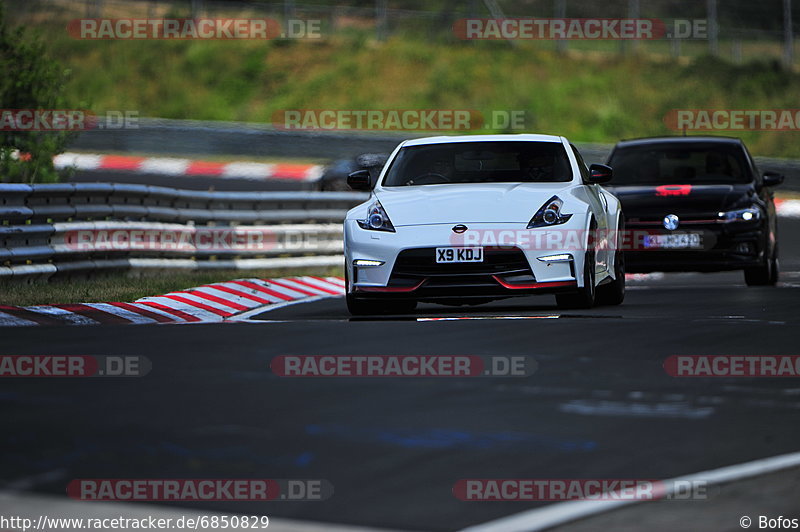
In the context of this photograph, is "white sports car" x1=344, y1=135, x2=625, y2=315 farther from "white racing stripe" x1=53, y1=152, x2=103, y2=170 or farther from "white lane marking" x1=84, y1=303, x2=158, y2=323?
"white racing stripe" x1=53, y1=152, x2=103, y2=170

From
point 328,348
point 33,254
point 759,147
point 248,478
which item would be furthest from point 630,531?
point 759,147

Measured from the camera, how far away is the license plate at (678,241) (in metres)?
16.0

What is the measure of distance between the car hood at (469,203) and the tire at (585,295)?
54 cm

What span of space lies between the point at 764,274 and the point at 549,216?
4.91 m

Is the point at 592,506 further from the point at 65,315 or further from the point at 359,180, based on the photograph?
the point at 359,180

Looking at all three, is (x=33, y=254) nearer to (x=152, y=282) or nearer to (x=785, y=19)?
(x=152, y=282)

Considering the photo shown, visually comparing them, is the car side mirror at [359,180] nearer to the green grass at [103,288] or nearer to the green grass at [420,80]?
the green grass at [103,288]

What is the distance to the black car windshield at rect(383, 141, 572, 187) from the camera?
13.3m

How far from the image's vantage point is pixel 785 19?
39.9 metres

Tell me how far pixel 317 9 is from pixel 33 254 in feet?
95.6

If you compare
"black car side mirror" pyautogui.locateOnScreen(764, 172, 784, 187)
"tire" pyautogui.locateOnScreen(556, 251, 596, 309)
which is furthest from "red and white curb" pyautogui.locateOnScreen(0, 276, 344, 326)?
"black car side mirror" pyautogui.locateOnScreen(764, 172, 784, 187)

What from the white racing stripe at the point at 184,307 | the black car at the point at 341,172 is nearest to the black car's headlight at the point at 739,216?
the white racing stripe at the point at 184,307

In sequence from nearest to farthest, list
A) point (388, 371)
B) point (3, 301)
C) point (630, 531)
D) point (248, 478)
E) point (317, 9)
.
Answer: point (630, 531) < point (248, 478) < point (388, 371) < point (3, 301) < point (317, 9)

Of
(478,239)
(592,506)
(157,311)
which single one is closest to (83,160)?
(157,311)
